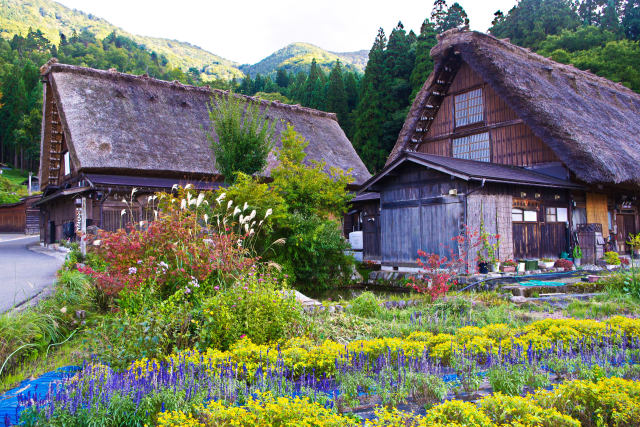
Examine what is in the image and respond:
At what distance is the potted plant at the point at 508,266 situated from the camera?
38.2ft

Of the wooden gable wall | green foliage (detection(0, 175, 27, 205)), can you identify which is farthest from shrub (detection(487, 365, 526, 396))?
green foliage (detection(0, 175, 27, 205))

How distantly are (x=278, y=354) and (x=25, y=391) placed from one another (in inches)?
84.9

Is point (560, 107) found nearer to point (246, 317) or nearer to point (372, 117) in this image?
point (246, 317)

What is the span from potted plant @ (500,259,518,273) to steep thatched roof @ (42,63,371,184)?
17.4 feet

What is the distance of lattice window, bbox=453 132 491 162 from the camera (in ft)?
53.1

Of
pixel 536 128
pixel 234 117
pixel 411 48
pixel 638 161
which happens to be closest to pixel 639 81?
pixel 411 48

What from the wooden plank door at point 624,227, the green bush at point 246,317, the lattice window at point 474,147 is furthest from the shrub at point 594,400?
the wooden plank door at point 624,227

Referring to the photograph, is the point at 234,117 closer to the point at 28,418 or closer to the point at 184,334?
the point at 184,334

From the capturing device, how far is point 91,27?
149 m

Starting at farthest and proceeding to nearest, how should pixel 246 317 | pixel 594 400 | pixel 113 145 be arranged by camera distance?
1. pixel 113 145
2. pixel 246 317
3. pixel 594 400

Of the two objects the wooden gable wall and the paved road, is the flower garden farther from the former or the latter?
the wooden gable wall

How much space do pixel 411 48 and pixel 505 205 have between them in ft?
83.8

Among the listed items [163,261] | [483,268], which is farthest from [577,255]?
[163,261]

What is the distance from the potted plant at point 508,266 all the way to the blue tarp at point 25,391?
1020 centimetres
